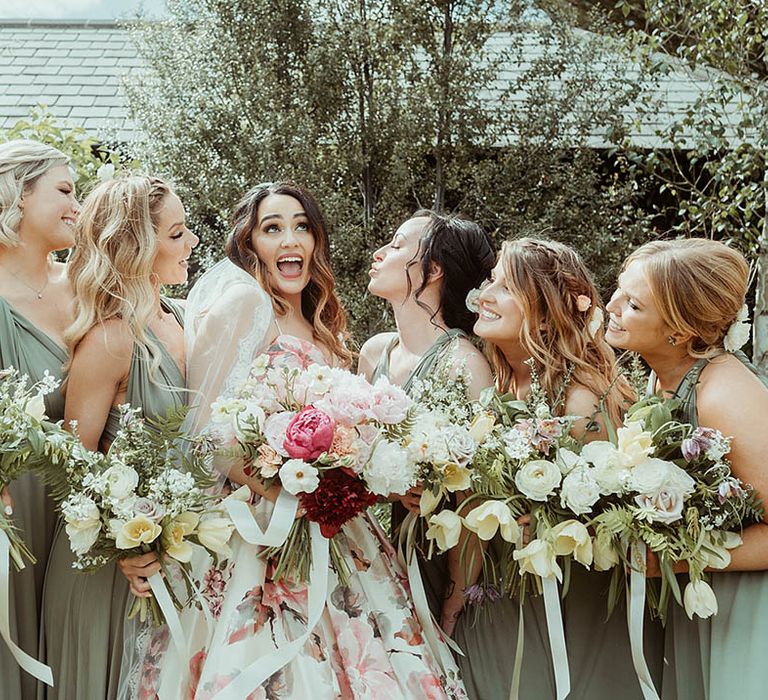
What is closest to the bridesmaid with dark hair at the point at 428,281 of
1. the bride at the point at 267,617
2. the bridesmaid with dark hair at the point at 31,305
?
the bride at the point at 267,617

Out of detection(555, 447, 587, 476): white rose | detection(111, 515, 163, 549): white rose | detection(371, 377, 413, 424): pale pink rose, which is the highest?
detection(371, 377, 413, 424): pale pink rose

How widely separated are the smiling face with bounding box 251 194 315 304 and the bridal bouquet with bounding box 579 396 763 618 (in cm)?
159

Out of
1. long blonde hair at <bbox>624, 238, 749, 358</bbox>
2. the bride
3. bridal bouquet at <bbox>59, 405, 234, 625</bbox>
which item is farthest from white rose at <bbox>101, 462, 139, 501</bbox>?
long blonde hair at <bbox>624, 238, 749, 358</bbox>

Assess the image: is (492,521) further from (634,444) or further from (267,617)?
(267,617)

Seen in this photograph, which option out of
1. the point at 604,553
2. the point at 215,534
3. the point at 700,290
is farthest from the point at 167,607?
the point at 700,290

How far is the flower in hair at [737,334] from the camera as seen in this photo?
3143 mm

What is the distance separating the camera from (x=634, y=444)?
9.78 ft

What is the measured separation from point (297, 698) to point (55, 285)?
2033 mm

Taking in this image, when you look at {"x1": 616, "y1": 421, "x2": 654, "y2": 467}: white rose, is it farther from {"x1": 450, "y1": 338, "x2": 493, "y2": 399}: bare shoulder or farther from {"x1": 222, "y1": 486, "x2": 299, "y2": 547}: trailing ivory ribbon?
{"x1": 222, "y1": 486, "x2": 299, "y2": 547}: trailing ivory ribbon

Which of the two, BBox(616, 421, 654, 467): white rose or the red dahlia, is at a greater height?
BBox(616, 421, 654, 467): white rose

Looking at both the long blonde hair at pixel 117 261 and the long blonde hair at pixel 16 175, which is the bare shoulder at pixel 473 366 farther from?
the long blonde hair at pixel 16 175

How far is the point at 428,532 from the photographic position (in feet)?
10.4

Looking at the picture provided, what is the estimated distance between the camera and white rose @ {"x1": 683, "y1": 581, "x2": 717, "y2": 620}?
2.93m

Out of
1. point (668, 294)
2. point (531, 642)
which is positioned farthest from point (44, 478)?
point (668, 294)
